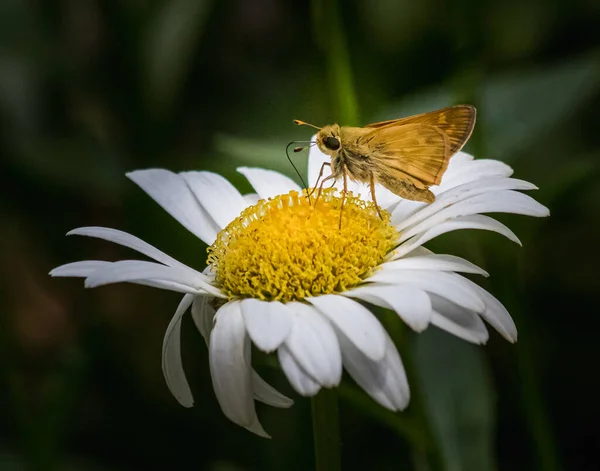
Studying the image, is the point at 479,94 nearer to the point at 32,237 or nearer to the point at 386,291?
the point at 386,291

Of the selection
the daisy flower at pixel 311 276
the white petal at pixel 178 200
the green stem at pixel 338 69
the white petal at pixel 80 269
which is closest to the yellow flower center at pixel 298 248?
the daisy flower at pixel 311 276

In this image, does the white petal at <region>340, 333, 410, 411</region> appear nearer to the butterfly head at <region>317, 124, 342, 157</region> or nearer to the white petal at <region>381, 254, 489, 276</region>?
the white petal at <region>381, 254, 489, 276</region>

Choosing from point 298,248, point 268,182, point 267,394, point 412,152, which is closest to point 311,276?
point 298,248

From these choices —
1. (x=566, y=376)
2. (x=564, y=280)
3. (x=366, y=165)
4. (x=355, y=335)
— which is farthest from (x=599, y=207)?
(x=355, y=335)

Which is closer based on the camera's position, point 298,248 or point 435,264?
point 435,264

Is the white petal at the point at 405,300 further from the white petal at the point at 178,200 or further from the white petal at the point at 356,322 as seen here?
the white petal at the point at 178,200

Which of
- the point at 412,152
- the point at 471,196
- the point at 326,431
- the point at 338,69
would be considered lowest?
the point at 326,431

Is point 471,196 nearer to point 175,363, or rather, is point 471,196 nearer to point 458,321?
point 458,321
